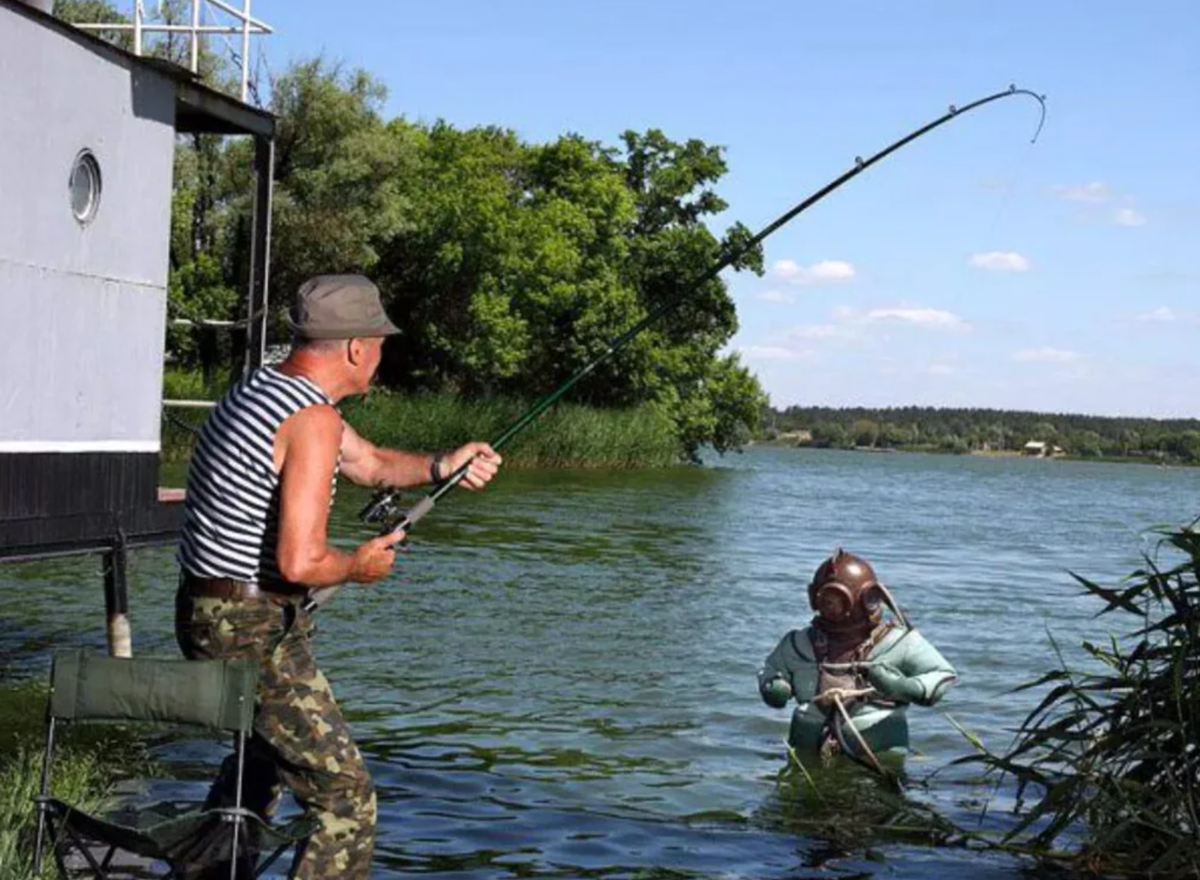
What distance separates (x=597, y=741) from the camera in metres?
13.4

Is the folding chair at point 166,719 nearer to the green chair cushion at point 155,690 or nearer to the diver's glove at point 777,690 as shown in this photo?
the green chair cushion at point 155,690

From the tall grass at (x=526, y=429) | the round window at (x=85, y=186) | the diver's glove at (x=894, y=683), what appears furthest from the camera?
the tall grass at (x=526, y=429)

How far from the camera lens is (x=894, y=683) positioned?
34.3 feet

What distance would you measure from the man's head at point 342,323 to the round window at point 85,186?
6880 millimetres

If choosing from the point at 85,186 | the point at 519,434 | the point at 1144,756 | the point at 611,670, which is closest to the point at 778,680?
the point at 1144,756

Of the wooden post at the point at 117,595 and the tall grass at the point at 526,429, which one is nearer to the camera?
the wooden post at the point at 117,595

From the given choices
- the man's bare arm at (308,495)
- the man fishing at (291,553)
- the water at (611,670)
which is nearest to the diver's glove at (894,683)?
the water at (611,670)

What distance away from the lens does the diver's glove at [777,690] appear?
10.7 m

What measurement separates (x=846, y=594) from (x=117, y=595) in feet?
18.9

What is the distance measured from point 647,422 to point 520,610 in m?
46.7

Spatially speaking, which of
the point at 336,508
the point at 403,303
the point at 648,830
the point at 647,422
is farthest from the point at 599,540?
the point at 403,303

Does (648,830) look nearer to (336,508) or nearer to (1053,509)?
(336,508)

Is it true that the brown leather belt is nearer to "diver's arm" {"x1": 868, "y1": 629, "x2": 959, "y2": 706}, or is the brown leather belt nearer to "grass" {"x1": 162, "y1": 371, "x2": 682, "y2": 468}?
"diver's arm" {"x1": 868, "y1": 629, "x2": 959, "y2": 706}

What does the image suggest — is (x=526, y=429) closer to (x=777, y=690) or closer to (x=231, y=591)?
(x=777, y=690)
